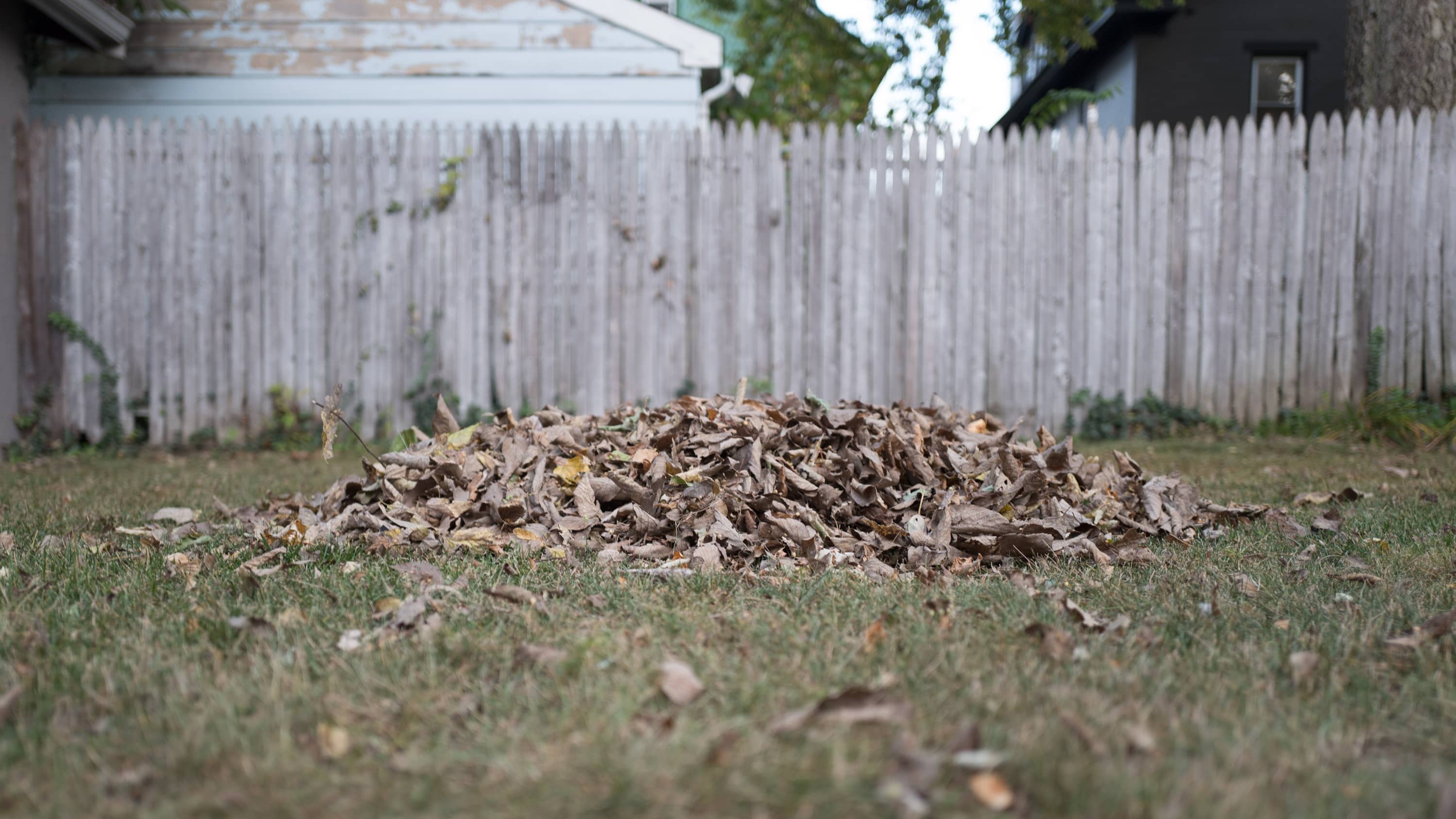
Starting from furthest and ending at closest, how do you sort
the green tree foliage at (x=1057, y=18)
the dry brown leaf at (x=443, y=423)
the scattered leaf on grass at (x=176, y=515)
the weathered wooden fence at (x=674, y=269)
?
the green tree foliage at (x=1057, y=18), the weathered wooden fence at (x=674, y=269), the dry brown leaf at (x=443, y=423), the scattered leaf on grass at (x=176, y=515)

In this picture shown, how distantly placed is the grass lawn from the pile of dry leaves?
25cm

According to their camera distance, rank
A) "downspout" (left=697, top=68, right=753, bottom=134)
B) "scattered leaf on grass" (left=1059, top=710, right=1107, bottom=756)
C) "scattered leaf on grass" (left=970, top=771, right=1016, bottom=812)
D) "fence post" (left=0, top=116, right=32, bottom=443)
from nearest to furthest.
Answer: "scattered leaf on grass" (left=970, top=771, right=1016, bottom=812), "scattered leaf on grass" (left=1059, top=710, right=1107, bottom=756), "fence post" (left=0, top=116, right=32, bottom=443), "downspout" (left=697, top=68, right=753, bottom=134)

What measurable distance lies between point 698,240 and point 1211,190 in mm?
3642

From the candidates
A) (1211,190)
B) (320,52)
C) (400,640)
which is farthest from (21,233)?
(1211,190)

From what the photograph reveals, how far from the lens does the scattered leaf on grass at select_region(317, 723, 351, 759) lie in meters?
1.77

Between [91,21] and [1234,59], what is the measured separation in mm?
13877

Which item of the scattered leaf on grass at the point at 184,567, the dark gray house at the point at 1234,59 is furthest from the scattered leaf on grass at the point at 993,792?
the dark gray house at the point at 1234,59

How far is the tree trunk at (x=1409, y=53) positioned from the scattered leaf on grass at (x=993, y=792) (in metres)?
8.02

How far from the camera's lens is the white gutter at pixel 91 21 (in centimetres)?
725

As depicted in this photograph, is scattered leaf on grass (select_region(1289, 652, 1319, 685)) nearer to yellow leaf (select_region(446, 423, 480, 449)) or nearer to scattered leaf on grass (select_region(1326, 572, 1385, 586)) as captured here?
scattered leaf on grass (select_region(1326, 572, 1385, 586))

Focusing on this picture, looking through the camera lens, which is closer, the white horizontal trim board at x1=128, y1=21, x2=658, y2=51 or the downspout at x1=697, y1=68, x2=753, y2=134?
the white horizontal trim board at x1=128, y1=21, x2=658, y2=51

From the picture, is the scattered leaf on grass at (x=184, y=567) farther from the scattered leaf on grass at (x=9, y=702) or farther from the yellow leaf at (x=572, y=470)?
the yellow leaf at (x=572, y=470)

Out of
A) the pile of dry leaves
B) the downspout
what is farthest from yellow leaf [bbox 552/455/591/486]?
the downspout

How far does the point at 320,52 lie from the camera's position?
9258mm
